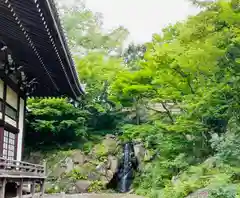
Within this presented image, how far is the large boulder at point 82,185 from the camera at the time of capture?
21161 millimetres

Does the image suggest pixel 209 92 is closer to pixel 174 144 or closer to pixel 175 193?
pixel 175 193

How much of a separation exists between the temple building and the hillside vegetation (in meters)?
4.35

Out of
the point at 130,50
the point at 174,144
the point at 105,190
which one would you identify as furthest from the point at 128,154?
the point at 130,50

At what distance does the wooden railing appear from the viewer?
28.2 ft

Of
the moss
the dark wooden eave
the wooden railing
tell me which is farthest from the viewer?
the moss

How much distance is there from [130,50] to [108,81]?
23.8 ft

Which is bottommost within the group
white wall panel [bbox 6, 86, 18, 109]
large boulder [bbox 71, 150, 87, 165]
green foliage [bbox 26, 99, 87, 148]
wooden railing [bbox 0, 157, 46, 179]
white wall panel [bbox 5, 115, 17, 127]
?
wooden railing [bbox 0, 157, 46, 179]

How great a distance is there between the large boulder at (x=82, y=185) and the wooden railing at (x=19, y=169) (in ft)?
27.7

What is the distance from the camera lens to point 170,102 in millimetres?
19109

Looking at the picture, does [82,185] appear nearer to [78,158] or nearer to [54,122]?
[78,158]

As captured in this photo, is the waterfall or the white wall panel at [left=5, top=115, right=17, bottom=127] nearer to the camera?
the white wall panel at [left=5, top=115, right=17, bottom=127]

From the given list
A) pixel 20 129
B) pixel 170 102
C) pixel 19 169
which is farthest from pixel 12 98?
pixel 170 102

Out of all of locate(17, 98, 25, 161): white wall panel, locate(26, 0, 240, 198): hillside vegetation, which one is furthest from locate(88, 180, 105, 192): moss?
locate(17, 98, 25, 161): white wall panel

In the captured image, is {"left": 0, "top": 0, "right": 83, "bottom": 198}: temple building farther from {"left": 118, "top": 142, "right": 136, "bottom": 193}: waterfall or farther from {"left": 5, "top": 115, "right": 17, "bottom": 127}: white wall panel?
{"left": 118, "top": 142, "right": 136, "bottom": 193}: waterfall
